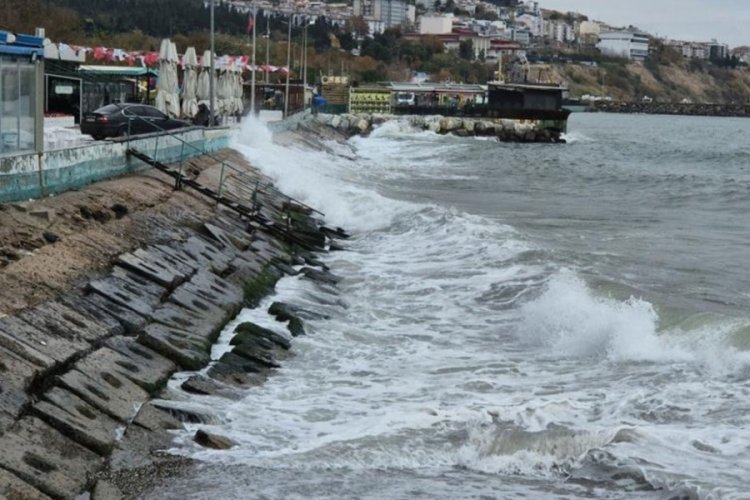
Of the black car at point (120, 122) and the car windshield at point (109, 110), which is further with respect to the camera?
the car windshield at point (109, 110)

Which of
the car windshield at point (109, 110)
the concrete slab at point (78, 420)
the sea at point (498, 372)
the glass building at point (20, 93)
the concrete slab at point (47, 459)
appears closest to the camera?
the concrete slab at point (47, 459)

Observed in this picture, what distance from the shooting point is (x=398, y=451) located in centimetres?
1084

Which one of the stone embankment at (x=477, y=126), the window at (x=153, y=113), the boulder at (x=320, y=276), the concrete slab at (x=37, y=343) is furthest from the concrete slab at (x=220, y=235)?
the stone embankment at (x=477, y=126)

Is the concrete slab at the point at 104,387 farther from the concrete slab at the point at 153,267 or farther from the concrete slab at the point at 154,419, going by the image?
the concrete slab at the point at 153,267

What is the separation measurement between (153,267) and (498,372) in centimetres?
533

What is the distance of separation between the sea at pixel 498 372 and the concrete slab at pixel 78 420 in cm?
65

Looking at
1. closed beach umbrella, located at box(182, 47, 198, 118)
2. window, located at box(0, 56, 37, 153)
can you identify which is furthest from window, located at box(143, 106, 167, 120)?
window, located at box(0, 56, 37, 153)

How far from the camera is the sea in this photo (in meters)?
10.3

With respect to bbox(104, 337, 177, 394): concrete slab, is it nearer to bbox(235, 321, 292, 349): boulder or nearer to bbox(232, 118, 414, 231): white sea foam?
bbox(235, 321, 292, 349): boulder

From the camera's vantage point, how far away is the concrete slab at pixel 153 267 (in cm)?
1596

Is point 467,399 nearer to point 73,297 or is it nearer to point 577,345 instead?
point 577,345

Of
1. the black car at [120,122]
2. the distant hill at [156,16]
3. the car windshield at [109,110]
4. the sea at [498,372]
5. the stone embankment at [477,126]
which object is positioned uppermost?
the distant hill at [156,16]

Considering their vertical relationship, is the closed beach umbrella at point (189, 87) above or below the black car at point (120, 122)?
above

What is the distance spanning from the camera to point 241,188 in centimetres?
2998
